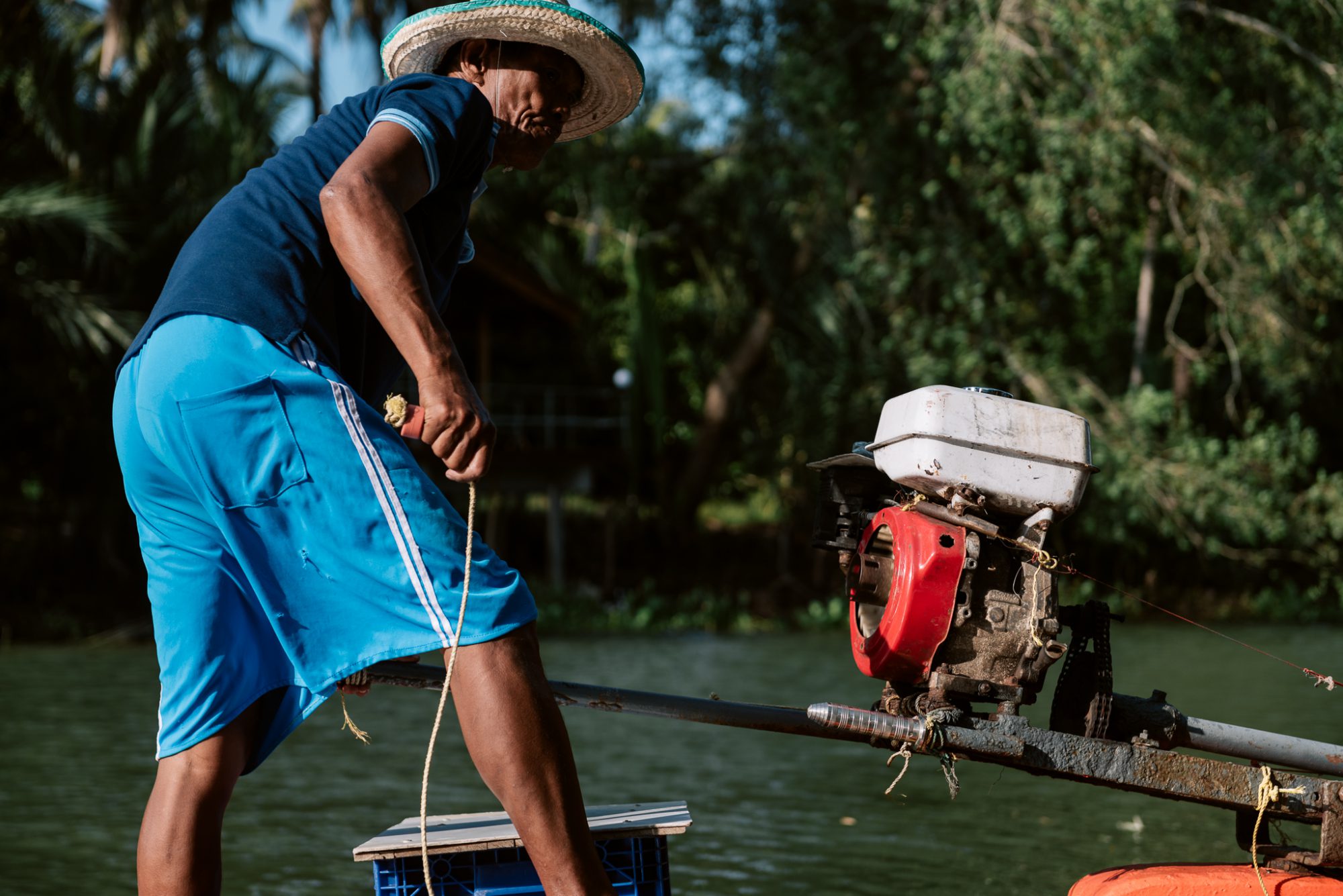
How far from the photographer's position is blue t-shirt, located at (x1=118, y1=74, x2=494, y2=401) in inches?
91.7

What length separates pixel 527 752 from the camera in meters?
2.19

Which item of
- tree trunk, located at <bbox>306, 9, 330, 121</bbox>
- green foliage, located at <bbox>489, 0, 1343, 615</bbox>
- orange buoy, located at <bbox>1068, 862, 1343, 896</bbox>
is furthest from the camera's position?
tree trunk, located at <bbox>306, 9, 330, 121</bbox>

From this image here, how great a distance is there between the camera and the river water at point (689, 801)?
15.1 ft

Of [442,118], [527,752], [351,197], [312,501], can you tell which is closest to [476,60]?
[442,118]

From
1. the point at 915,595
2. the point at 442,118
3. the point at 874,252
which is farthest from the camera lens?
the point at 874,252

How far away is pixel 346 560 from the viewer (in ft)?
7.32

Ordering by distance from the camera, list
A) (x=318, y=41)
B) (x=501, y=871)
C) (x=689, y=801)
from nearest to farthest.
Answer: (x=501, y=871) → (x=689, y=801) → (x=318, y=41)

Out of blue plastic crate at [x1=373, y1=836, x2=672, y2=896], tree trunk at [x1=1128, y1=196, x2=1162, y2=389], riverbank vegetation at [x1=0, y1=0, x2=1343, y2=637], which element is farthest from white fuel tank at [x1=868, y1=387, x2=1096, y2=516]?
tree trunk at [x1=1128, y1=196, x2=1162, y2=389]

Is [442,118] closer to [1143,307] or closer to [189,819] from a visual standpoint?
[189,819]

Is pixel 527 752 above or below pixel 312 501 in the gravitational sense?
below

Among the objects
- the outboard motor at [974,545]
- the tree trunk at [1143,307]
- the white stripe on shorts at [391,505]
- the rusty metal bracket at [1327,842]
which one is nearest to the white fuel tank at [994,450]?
the outboard motor at [974,545]

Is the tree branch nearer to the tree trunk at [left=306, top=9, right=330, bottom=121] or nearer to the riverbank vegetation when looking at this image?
the riverbank vegetation

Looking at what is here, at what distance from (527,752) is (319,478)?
0.56 metres

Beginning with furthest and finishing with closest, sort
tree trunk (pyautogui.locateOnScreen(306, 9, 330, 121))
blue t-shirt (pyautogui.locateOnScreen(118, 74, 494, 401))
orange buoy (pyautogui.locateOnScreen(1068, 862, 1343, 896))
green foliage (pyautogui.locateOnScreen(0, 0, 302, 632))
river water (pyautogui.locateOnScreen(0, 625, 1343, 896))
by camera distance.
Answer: tree trunk (pyautogui.locateOnScreen(306, 9, 330, 121)), green foliage (pyautogui.locateOnScreen(0, 0, 302, 632)), river water (pyautogui.locateOnScreen(0, 625, 1343, 896)), orange buoy (pyautogui.locateOnScreen(1068, 862, 1343, 896)), blue t-shirt (pyautogui.locateOnScreen(118, 74, 494, 401))
